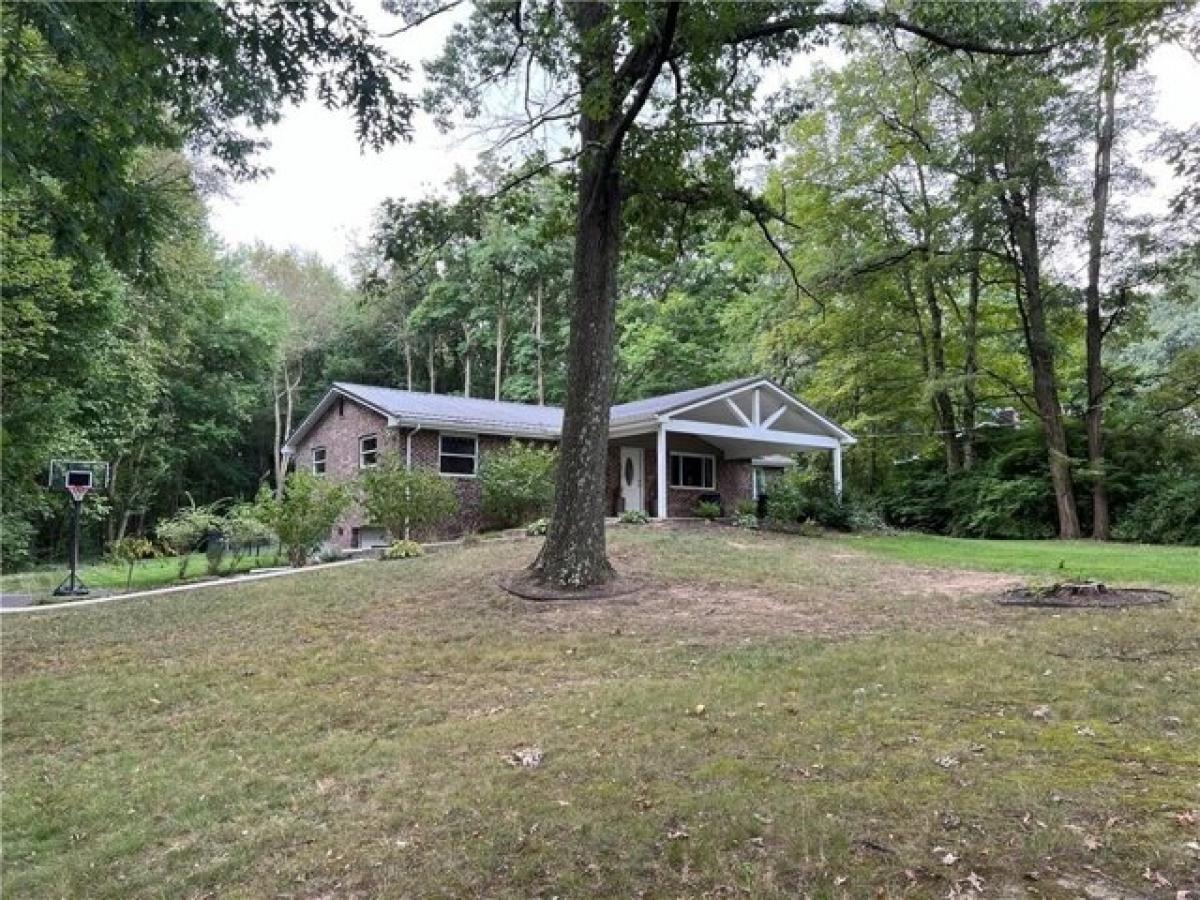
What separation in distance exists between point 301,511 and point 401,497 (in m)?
1.83

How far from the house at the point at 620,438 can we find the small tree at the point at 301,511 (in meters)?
2.24

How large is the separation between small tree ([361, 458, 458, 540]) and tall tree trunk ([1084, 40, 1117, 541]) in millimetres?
14458

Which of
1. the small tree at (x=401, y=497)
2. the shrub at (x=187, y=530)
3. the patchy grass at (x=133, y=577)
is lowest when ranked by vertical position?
the patchy grass at (x=133, y=577)

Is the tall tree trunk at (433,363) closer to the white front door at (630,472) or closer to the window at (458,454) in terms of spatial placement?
the white front door at (630,472)

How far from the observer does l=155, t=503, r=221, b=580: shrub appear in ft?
46.1

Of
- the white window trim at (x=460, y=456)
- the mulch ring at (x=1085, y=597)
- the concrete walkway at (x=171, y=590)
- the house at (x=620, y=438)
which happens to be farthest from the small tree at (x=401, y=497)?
the mulch ring at (x=1085, y=597)

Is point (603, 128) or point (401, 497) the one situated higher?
point (603, 128)

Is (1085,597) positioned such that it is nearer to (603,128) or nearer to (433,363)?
(603,128)

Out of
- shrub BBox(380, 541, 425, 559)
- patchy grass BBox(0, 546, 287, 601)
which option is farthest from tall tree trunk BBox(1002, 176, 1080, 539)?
patchy grass BBox(0, 546, 287, 601)

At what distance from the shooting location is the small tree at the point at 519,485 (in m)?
16.5

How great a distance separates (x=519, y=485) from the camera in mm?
16547

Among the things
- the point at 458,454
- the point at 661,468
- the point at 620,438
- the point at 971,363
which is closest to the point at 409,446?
the point at 458,454

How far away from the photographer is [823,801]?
324 centimetres

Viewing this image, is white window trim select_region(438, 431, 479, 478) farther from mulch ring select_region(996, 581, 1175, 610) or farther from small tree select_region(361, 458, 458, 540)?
mulch ring select_region(996, 581, 1175, 610)
